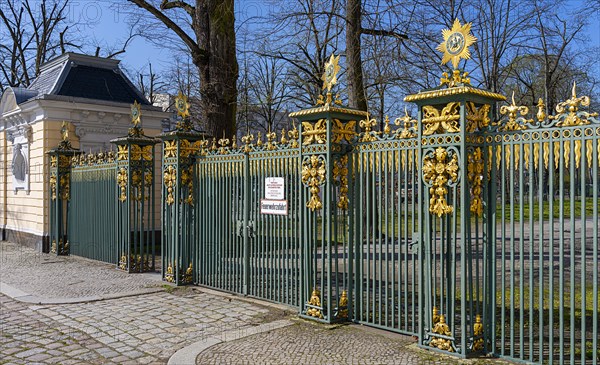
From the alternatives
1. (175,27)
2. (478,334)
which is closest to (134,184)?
(175,27)

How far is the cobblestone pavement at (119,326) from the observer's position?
5968mm

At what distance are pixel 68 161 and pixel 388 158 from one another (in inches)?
411

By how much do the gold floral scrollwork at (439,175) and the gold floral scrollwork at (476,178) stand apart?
0.53 ft

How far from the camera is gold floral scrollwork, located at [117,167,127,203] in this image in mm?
11438

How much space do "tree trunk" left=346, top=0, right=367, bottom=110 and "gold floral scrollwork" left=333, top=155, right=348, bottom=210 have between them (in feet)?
21.9

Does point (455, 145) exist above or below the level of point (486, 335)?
above

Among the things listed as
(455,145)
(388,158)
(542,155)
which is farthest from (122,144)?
(542,155)

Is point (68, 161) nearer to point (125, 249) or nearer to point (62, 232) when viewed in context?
point (62, 232)

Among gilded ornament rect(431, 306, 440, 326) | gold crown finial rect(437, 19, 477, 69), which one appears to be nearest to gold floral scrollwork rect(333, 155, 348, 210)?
gilded ornament rect(431, 306, 440, 326)

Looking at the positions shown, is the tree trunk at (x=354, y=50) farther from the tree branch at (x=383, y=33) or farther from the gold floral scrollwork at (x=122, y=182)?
the gold floral scrollwork at (x=122, y=182)

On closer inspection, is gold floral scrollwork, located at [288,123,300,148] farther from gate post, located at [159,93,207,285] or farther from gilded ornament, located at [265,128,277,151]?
gate post, located at [159,93,207,285]

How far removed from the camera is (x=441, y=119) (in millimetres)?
5703

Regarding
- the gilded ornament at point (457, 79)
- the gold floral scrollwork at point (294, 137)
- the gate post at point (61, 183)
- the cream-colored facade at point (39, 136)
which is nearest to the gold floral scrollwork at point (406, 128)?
the gilded ornament at point (457, 79)

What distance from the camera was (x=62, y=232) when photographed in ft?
47.0
